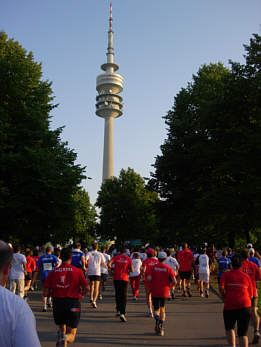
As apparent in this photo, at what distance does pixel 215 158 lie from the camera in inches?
1000

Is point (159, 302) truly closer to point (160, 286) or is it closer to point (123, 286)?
point (160, 286)

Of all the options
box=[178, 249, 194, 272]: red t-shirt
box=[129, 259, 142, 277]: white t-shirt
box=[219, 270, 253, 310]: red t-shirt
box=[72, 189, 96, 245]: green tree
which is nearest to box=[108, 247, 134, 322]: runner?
box=[129, 259, 142, 277]: white t-shirt

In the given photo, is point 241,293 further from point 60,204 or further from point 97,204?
point 97,204

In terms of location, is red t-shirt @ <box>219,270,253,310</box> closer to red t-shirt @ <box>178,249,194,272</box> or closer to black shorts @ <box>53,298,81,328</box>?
black shorts @ <box>53,298,81,328</box>

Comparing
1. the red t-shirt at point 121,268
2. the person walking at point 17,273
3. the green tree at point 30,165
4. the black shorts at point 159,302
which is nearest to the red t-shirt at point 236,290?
the black shorts at point 159,302

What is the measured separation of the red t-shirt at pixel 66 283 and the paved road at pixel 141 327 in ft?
5.40

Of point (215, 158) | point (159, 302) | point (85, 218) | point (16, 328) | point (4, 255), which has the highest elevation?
point (215, 158)

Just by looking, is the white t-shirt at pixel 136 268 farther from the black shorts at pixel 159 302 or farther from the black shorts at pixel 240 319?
the black shorts at pixel 240 319

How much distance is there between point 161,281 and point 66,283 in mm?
3054

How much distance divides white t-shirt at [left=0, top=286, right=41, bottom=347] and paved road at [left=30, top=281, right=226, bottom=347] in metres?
6.29

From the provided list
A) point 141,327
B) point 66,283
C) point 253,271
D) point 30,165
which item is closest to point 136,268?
point 141,327

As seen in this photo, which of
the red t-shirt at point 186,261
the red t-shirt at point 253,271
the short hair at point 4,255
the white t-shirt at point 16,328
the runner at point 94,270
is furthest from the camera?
the red t-shirt at point 186,261

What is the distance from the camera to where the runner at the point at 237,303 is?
614cm

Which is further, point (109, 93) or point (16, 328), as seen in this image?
point (109, 93)
